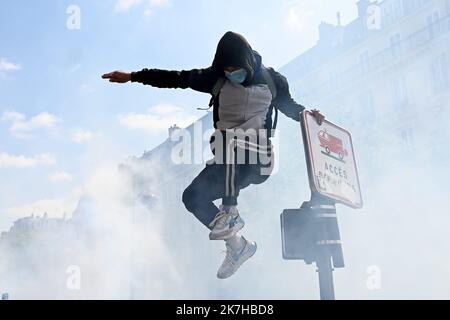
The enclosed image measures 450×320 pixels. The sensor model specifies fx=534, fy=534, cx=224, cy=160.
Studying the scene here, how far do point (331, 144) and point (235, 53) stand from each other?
990mm

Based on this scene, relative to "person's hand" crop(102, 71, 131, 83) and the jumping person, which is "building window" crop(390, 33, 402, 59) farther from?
"person's hand" crop(102, 71, 131, 83)

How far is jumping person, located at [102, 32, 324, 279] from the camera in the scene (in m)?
3.16

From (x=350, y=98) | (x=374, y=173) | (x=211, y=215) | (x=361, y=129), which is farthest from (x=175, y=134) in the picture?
(x=211, y=215)

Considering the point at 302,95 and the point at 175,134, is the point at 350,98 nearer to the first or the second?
the point at 302,95

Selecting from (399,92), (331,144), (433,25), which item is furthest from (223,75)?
(399,92)

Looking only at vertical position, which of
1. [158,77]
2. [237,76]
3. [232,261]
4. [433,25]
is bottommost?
[232,261]

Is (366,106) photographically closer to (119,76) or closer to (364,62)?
(364,62)

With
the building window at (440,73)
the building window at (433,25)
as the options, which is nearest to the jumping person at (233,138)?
the building window at (440,73)

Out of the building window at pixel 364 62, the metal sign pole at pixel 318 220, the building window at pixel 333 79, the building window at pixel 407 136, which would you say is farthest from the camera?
the building window at pixel 333 79

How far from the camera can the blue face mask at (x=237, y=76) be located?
3197 millimetres

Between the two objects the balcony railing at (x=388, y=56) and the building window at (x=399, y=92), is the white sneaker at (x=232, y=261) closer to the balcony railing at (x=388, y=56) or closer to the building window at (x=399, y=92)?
the balcony railing at (x=388, y=56)

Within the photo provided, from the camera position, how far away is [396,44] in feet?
97.2
